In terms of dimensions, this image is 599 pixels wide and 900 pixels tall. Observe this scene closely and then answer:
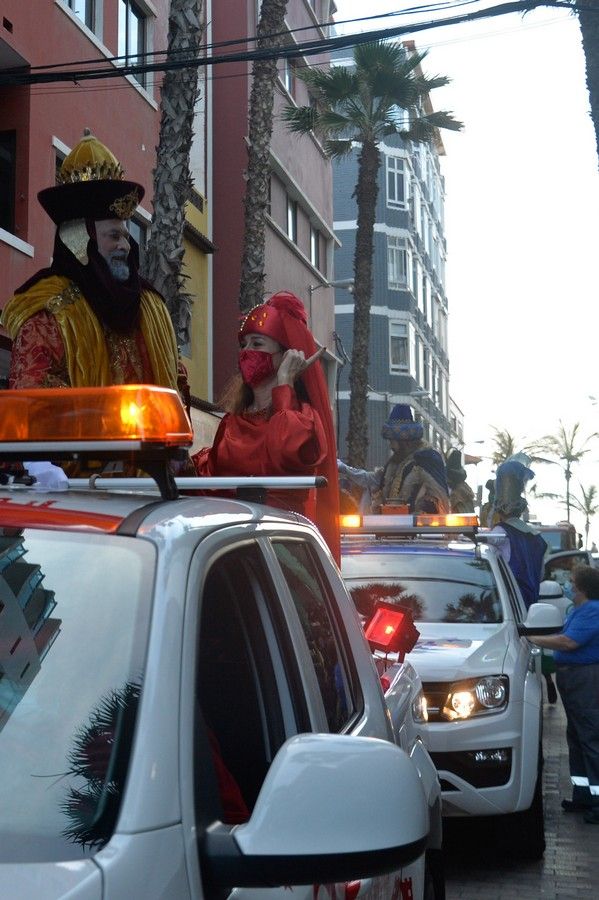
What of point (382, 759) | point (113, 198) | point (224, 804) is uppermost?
point (113, 198)

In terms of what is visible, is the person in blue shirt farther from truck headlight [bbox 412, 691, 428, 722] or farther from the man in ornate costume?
the man in ornate costume

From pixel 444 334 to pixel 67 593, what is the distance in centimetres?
7081

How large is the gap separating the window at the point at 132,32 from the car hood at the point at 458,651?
13.0 m

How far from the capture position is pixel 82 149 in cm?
463

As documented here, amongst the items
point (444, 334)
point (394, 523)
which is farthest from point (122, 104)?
point (444, 334)

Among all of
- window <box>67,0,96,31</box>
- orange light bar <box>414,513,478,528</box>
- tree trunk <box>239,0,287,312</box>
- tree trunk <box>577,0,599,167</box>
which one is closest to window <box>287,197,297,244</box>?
tree trunk <box>239,0,287,312</box>

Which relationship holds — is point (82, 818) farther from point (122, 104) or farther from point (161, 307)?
point (122, 104)

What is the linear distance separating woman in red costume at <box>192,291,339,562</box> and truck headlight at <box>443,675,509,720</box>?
2.25m

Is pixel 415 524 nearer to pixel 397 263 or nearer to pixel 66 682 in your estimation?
pixel 66 682

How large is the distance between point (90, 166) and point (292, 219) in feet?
86.9

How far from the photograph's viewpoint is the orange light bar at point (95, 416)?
2244mm

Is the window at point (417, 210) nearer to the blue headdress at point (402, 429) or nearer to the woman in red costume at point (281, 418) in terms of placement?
the blue headdress at point (402, 429)

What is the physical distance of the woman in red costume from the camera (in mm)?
4480

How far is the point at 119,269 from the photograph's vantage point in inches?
172
